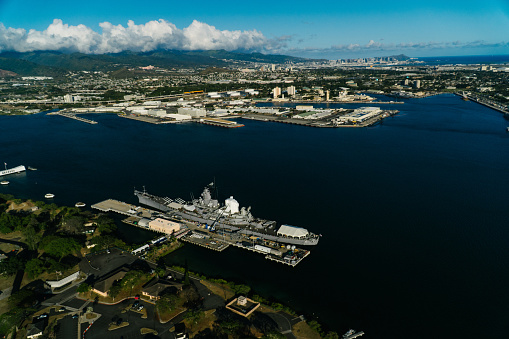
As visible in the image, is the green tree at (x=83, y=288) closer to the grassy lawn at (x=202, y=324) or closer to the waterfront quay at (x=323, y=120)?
the grassy lawn at (x=202, y=324)

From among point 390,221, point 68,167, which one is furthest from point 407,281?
point 68,167

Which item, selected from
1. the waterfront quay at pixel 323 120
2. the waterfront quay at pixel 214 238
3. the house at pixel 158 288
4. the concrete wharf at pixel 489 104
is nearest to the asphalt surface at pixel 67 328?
the house at pixel 158 288

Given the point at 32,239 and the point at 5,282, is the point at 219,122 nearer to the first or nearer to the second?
the point at 32,239

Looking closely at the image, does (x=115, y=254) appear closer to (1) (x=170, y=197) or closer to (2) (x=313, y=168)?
(1) (x=170, y=197)

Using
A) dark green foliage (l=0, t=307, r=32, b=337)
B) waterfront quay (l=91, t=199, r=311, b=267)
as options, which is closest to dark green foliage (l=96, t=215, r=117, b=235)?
waterfront quay (l=91, t=199, r=311, b=267)

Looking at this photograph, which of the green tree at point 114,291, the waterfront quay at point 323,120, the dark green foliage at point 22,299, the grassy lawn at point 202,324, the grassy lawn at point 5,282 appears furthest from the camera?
the waterfront quay at point 323,120
